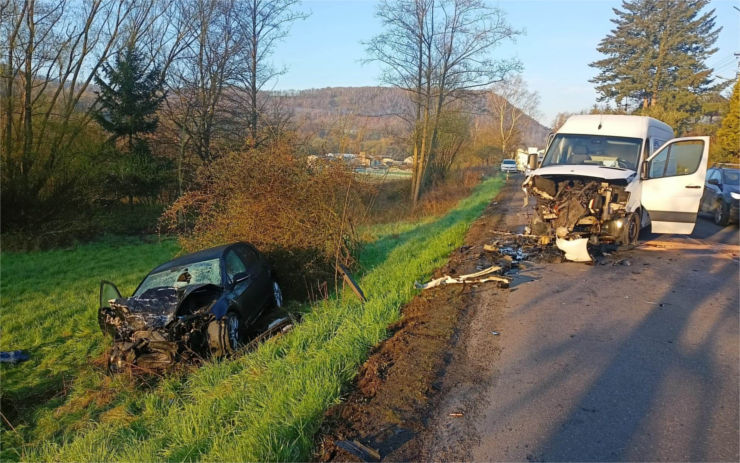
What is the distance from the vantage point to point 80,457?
4.15 meters

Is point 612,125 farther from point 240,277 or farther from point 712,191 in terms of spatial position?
point 240,277

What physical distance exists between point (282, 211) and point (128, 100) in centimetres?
1501

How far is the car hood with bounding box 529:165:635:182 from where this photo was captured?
8.77m

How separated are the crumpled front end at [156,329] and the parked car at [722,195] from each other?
13837 mm

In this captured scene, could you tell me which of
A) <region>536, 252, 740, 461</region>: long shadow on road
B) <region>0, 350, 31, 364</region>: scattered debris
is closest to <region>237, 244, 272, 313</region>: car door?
<region>0, 350, 31, 364</region>: scattered debris

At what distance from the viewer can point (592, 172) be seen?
8.90 metres

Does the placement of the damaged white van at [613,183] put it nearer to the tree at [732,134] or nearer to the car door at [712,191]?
the car door at [712,191]

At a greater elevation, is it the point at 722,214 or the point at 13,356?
the point at 722,214

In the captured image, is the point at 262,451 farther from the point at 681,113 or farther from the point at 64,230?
the point at 681,113

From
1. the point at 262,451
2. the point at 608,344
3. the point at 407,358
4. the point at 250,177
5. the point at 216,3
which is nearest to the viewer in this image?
the point at 262,451

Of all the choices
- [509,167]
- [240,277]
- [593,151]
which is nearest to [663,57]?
[509,167]

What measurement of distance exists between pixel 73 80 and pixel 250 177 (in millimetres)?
17392

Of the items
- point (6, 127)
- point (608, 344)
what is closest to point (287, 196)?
point (608, 344)

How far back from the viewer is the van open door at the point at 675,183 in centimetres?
962
